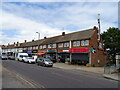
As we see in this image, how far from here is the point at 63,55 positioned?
40.9m

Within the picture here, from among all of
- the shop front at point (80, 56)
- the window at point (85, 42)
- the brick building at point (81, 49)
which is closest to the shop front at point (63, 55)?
the brick building at point (81, 49)

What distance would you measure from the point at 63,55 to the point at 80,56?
6.80m

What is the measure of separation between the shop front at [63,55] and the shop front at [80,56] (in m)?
1.93

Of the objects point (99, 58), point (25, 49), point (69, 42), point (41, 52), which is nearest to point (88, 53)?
point (99, 58)

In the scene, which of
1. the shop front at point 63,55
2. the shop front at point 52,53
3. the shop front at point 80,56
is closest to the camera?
the shop front at point 80,56

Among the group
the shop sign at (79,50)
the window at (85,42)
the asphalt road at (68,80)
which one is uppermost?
the window at (85,42)

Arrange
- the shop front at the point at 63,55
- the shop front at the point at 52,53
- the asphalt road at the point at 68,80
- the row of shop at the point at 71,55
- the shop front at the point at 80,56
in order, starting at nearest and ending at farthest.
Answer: the asphalt road at the point at 68,80 < the shop front at the point at 80,56 < the row of shop at the point at 71,55 < the shop front at the point at 63,55 < the shop front at the point at 52,53

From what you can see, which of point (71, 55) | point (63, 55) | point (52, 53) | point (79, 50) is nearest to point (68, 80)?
point (79, 50)

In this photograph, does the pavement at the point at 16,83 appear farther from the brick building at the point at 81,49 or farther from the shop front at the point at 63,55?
the shop front at the point at 63,55

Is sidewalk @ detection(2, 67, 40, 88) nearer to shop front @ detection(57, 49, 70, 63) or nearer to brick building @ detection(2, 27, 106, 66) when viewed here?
brick building @ detection(2, 27, 106, 66)

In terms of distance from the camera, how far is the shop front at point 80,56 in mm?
33500

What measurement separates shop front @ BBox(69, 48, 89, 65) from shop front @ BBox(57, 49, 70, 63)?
6.32 ft

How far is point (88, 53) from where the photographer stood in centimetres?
3309

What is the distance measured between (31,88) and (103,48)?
104ft
